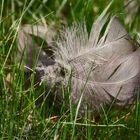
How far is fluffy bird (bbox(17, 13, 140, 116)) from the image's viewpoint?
1984 mm

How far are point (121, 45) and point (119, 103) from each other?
8.5 inches

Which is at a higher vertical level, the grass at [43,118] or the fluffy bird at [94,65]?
the fluffy bird at [94,65]

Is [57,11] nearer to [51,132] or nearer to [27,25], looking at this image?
[27,25]

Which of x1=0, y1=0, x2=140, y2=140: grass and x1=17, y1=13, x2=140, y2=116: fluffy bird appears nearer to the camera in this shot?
x1=0, y1=0, x2=140, y2=140: grass

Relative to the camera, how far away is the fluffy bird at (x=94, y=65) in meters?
1.98

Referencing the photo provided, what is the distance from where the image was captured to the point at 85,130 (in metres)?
1.91

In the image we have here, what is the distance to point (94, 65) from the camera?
202 cm

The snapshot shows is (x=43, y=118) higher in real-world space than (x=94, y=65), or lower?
lower

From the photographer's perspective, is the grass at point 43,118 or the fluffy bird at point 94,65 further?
the fluffy bird at point 94,65

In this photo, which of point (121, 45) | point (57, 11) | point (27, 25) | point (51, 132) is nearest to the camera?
point (51, 132)

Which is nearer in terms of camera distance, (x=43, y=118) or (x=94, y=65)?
(x=43, y=118)

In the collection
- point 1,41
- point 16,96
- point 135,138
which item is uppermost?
point 1,41

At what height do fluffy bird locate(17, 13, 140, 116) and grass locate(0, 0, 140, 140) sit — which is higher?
fluffy bird locate(17, 13, 140, 116)

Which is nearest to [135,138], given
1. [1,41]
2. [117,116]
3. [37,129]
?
[117,116]
